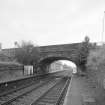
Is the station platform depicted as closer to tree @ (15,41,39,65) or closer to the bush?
the bush

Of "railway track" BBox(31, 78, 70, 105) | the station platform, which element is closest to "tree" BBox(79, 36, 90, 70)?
the station platform

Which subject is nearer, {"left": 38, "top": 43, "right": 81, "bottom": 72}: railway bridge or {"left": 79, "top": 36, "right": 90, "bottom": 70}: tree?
{"left": 79, "top": 36, "right": 90, "bottom": 70}: tree

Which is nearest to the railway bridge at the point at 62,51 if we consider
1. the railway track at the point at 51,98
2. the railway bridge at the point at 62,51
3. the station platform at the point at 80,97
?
the railway bridge at the point at 62,51

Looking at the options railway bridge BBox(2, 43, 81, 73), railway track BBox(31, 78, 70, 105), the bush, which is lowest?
railway track BBox(31, 78, 70, 105)

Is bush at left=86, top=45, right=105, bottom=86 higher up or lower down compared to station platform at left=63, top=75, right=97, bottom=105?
higher up

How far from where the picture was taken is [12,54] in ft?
152

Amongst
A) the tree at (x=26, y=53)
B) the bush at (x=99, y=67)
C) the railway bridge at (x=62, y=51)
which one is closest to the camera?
the bush at (x=99, y=67)

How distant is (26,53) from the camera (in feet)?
126

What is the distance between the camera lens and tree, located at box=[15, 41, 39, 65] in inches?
1515

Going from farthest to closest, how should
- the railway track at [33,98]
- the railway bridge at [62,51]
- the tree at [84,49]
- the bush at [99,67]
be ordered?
the railway bridge at [62,51], the tree at [84,49], the bush at [99,67], the railway track at [33,98]

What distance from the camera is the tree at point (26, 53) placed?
126 ft

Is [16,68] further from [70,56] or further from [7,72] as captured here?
[70,56]

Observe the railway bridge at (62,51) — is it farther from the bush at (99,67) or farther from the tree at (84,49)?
the bush at (99,67)

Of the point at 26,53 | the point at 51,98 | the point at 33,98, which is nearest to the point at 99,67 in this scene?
the point at 51,98
